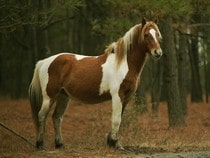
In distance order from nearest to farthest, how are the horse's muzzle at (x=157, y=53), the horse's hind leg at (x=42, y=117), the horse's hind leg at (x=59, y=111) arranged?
the horse's muzzle at (x=157, y=53) → the horse's hind leg at (x=42, y=117) → the horse's hind leg at (x=59, y=111)

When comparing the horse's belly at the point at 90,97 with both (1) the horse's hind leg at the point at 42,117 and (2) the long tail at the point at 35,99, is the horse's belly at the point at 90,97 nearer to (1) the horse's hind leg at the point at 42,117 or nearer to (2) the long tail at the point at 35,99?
(1) the horse's hind leg at the point at 42,117

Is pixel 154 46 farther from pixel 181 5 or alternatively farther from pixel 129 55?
pixel 181 5

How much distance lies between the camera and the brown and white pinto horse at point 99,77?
9422 mm

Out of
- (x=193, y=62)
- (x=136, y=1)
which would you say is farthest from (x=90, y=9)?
(x=193, y=62)

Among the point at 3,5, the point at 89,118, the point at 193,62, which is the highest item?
the point at 3,5

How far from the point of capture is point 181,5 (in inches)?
454

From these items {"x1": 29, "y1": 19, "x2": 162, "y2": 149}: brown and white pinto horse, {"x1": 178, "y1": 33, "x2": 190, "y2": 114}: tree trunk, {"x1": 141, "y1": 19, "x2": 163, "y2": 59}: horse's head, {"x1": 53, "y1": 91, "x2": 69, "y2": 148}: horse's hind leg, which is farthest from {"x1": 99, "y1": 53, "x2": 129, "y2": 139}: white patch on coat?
{"x1": 178, "y1": 33, "x2": 190, "y2": 114}: tree trunk

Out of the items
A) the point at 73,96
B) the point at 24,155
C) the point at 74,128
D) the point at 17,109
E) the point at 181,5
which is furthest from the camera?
the point at 17,109

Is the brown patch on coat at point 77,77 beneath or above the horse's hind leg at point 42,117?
above

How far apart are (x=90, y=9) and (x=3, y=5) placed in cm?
1076

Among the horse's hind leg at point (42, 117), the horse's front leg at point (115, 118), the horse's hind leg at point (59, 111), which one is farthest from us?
the horse's hind leg at point (59, 111)

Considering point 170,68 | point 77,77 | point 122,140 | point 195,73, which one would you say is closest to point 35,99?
point 77,77

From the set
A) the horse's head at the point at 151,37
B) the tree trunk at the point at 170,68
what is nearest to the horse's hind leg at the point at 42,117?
the horse's head at the point at 151,37

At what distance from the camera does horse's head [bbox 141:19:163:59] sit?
925cm
